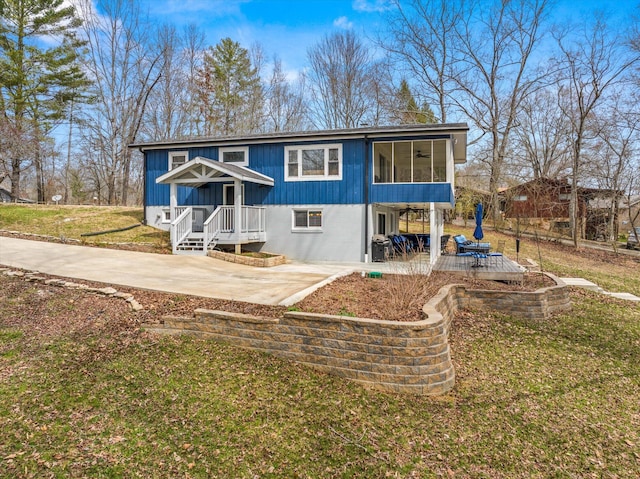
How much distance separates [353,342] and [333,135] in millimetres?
10353

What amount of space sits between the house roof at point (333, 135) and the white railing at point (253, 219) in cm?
278

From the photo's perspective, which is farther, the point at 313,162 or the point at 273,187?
the point at 273,187

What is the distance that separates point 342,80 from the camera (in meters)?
30.7

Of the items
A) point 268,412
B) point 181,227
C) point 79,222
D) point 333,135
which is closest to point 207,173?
point 181,227

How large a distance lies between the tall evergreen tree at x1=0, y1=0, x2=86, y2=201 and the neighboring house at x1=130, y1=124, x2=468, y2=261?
16.6 metres

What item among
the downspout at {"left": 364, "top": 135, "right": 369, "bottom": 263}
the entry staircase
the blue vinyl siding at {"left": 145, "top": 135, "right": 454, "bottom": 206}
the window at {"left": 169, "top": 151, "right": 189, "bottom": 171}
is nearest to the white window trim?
the blue vinyl siding at {"left": 145, "top": 135, "right": 454, "bottom": 206}

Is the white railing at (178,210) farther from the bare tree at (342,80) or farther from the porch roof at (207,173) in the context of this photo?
the bare tree at (342,80)

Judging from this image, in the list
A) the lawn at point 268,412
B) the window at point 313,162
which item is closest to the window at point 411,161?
the window at point 313,162

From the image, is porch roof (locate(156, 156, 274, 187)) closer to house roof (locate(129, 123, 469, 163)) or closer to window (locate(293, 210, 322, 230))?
house roof (locate(129, 123, 469, 163))

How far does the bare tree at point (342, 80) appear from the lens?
30.5m

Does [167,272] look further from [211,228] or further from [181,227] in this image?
[181,227]

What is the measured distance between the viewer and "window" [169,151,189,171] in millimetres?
16219

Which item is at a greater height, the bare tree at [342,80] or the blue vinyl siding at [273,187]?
the bare tree at [342,80]

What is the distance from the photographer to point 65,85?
27.3m
